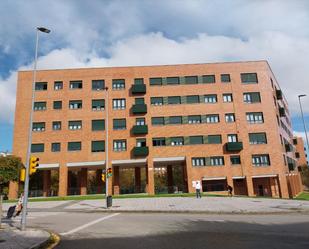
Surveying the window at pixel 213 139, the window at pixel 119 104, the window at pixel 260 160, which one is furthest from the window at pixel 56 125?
the window at pixel 260 160

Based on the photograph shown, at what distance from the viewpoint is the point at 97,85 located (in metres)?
43.1

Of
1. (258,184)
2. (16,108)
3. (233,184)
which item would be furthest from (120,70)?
(258,184)

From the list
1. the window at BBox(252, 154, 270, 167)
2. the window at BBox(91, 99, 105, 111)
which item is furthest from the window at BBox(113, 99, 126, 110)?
the window at BBox(252, 154, 270, 167)

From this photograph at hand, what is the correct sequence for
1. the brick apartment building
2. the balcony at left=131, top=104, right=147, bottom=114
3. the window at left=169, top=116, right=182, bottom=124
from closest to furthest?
the brick apartment building < the balcony at left=131, top=104, right=147, bottom=114 < the window at left=169, top=116, right=182, bottom=124

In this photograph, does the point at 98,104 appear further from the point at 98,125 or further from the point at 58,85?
the point at 58,85

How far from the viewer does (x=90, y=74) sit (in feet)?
142

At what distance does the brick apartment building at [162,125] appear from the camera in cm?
3994

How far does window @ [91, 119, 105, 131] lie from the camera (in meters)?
41.2

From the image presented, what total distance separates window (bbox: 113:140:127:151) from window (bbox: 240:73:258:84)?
1885cm

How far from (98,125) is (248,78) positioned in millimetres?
22110

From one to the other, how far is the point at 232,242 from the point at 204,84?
3611 centimetres

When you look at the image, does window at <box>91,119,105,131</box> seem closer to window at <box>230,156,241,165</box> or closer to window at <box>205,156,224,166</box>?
window at <box>205,156,224,166</box>

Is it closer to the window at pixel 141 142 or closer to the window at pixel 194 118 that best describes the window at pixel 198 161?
the window at pixel 194 118

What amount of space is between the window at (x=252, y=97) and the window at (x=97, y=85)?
19973mm
